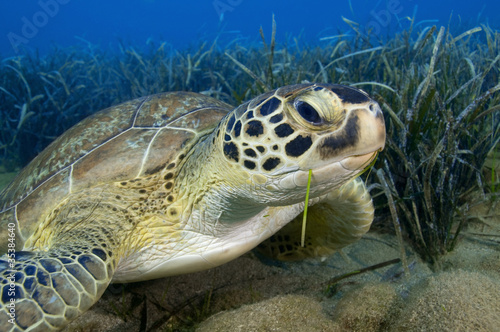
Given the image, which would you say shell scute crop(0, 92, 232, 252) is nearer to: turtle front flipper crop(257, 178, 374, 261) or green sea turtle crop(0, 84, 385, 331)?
green sea turtle crop(0, 84, 385, 331)

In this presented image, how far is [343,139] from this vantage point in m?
1.05

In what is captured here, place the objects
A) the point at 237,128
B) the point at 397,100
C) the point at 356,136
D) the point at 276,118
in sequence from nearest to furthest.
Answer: the point at 356,136, the point at 276,118, the point at 237,128, the point at 397,100

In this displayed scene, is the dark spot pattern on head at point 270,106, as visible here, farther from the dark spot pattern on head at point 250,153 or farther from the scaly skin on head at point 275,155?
the dark spot pattern on head at point 250,153

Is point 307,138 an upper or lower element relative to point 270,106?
lower

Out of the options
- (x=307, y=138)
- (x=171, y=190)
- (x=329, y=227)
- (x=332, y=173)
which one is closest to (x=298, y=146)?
(x=307, y=138)

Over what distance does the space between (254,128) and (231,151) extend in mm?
152

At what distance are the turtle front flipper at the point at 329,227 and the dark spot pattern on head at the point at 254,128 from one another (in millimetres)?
749

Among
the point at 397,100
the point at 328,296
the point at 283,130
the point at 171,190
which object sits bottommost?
the point at 328,296

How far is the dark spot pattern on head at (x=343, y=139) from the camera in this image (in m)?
1.04

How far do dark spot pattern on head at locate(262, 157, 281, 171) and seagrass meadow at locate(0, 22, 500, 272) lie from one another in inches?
31.0

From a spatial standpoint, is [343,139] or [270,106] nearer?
[343,139]

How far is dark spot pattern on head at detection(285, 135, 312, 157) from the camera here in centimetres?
109

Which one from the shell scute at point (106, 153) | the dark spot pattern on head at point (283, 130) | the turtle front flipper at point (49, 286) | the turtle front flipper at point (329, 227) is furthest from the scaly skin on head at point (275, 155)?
the turtle front flipper at point (329, 227)

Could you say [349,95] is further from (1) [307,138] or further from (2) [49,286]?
(2) [49,286]
